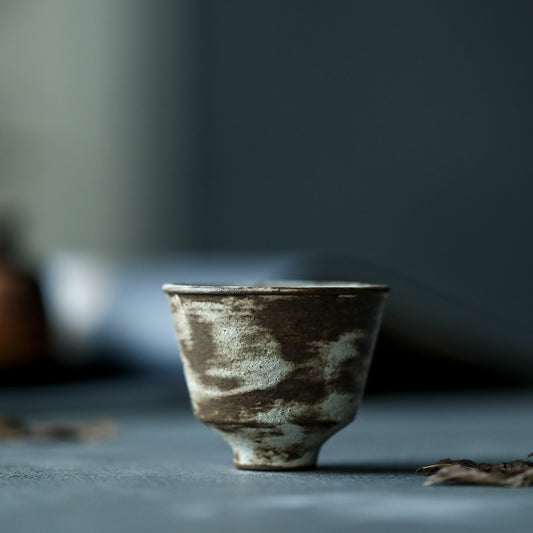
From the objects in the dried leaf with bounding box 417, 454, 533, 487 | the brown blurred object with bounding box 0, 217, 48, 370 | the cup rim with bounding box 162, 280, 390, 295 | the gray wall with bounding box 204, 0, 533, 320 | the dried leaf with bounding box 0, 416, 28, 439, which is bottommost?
the dried leaf with bounding box 417, 454, 533, 487

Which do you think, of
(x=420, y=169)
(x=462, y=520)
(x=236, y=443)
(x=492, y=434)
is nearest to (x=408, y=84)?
(x=420, y=169)

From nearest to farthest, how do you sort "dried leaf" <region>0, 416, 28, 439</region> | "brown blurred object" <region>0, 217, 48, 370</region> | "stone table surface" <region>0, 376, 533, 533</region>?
"stone table surface" <region>0, 376, 533, 533</region> → "dried leaf" <region>0, 416, 28, 439</region> → "brown blurred object" <region>0, 217, 48, 370</region>

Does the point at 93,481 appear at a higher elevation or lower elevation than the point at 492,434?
lower

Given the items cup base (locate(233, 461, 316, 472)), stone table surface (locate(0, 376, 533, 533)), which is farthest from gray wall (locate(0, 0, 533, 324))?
cup base (locate(233, 461, 316, 472))

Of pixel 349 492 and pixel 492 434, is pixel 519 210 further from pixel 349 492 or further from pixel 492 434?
pixel 349 492

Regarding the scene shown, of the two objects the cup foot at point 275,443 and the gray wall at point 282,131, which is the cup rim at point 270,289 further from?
the gray wall at point 282,131

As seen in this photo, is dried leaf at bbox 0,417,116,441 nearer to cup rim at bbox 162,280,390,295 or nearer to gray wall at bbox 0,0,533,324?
cup rim at bbox 162,280,390,295

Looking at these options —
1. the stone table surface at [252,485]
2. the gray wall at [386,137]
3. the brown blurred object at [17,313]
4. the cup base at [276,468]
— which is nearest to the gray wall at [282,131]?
the gray wall at [386,137]
